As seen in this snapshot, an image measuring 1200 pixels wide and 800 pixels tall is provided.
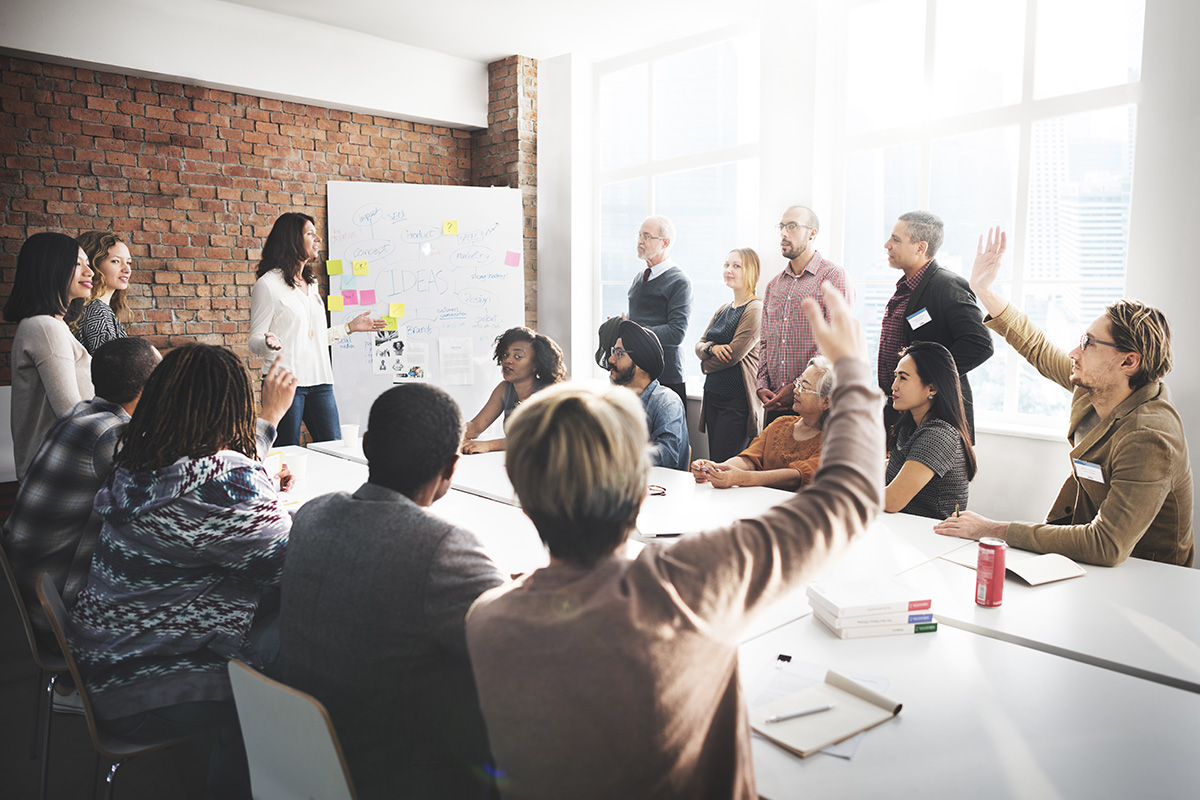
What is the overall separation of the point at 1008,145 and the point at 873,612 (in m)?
3.43

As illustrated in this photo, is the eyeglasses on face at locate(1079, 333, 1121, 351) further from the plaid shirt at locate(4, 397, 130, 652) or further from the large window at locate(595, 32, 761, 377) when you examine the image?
the large window at locate(595, 32, 761, 377)

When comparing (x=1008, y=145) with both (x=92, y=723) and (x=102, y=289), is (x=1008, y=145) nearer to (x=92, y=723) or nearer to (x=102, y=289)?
(x=92, y=723)

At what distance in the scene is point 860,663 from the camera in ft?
4.90

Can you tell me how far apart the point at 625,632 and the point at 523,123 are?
578 centimetres

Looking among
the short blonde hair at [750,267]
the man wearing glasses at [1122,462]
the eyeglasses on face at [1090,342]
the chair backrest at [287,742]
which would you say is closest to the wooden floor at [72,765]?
the chair backrest at [287,742]

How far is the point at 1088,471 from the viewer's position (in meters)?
2.16

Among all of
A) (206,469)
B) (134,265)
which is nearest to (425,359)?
(134,265)

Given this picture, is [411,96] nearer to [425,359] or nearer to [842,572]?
[425,359]

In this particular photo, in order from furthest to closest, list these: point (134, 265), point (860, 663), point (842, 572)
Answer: point (134, 265) < point (842, 572) < point (860, 663)

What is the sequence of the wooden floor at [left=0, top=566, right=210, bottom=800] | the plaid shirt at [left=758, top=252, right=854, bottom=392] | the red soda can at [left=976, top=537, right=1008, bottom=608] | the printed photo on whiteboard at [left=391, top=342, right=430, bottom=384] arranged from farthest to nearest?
the printed photo on whiteboard at [left=391, top=342, right=430, bottom=384] < the plaid shirt at [left=758, top=252, right=854, bottom=392] < the wooden floor at [left=0, top=566, right=210, bottom=800] < the red soda can at [left=976, top=537, right=1008, bottom=608]

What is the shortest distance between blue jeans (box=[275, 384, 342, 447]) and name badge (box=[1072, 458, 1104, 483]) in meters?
3.88

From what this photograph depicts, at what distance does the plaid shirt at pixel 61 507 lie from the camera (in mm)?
1979

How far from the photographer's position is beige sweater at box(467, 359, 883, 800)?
3.01 feet

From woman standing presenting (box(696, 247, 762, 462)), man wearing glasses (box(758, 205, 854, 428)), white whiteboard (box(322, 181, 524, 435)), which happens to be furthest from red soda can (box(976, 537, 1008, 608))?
white whiteboard (box(322, 181, 524, 435))
